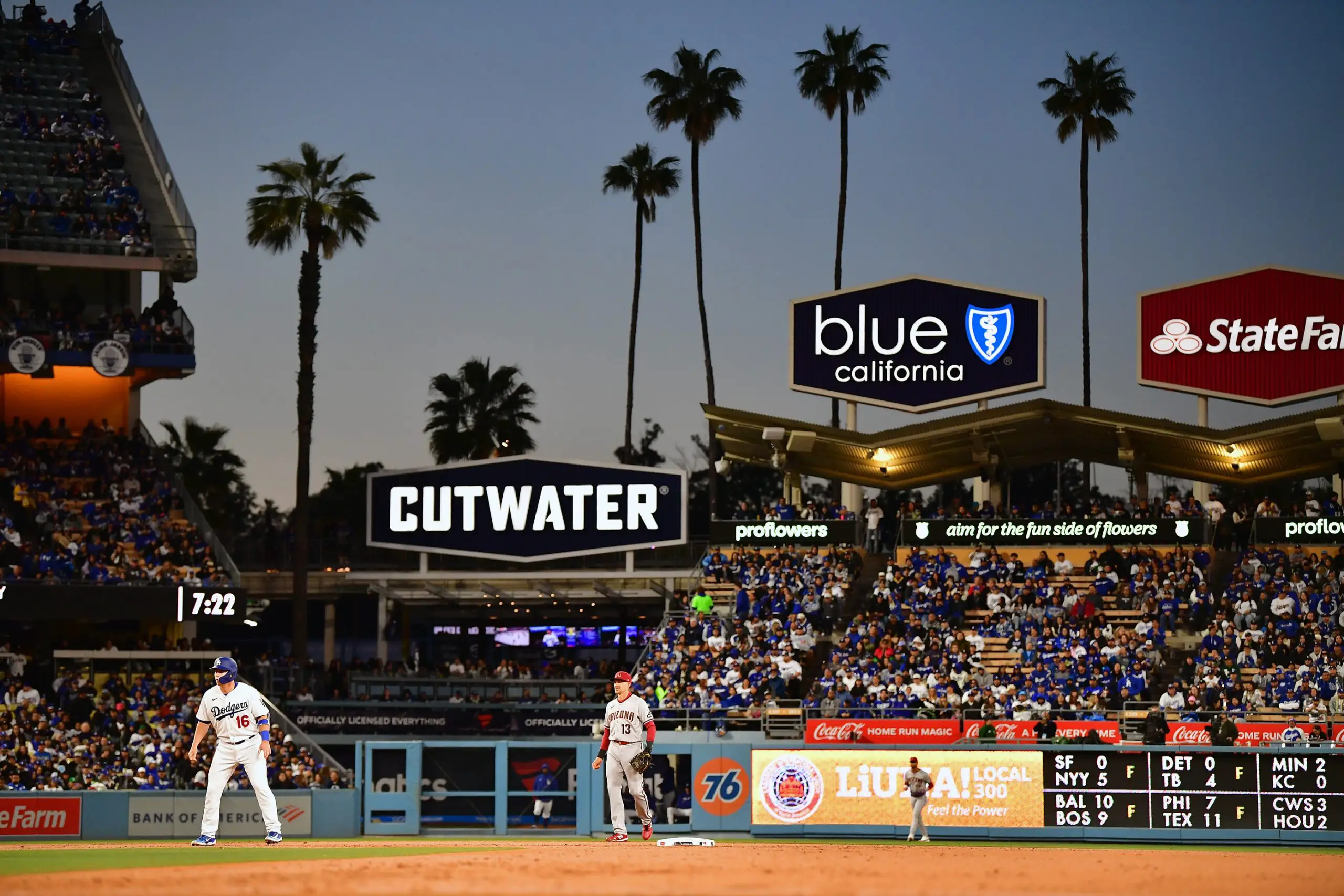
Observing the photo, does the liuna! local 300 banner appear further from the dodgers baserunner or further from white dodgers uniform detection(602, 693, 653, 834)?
the dodgers baserunner

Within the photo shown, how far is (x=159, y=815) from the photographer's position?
101ft

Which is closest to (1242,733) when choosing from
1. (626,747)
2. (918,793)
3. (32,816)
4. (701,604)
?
(918,793)

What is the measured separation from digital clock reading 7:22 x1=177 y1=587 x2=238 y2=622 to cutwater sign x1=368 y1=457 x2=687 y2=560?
9.67 meters

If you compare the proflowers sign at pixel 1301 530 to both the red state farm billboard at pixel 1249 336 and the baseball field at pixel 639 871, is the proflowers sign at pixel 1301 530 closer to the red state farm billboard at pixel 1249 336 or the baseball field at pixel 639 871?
the red state farm billboard at pixel 1249 336

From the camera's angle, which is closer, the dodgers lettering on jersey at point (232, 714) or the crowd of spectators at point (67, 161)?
the dodgers lettering on jersey at point (232, 714)

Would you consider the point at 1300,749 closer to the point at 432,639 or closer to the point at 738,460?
the point at 738,460

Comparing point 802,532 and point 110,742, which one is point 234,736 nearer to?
point 110,742

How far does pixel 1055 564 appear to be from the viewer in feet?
125

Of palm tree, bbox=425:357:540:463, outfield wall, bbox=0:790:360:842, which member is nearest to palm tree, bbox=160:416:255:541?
palm tree, bbox=425:357:540:463

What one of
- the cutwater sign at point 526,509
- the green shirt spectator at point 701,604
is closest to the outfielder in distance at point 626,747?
the green shirt spectator at point 701,604

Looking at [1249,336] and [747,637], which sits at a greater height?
[1249,336]

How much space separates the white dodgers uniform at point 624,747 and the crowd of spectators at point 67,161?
2907 cm

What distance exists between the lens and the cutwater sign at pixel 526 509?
1849 inches

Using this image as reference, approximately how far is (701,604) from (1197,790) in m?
14.1
